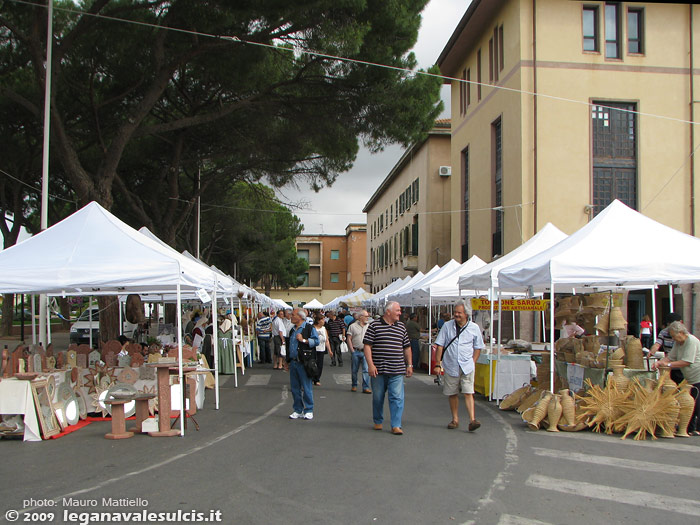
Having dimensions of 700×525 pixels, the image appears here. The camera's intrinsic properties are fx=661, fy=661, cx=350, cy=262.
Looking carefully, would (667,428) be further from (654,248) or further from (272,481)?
(272,481)

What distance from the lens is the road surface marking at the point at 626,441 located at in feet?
26.9

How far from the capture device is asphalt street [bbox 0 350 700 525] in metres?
5.43

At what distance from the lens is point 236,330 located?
1852cm

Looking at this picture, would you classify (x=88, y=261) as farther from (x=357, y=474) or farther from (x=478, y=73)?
(x=478, y=73)

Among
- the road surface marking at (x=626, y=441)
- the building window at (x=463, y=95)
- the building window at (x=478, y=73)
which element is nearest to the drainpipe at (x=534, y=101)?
the building window at (x=478, y=73)

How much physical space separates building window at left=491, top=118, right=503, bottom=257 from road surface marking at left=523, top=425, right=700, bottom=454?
60.2ft

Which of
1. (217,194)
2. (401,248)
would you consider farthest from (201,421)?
(401,248)

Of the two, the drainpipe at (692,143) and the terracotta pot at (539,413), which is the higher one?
the drainpipe at (692,143)

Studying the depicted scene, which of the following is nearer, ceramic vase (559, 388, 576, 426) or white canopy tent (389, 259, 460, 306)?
ceramic vase (559, 388, 576, 426)

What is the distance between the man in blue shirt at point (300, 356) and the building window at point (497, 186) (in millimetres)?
18195

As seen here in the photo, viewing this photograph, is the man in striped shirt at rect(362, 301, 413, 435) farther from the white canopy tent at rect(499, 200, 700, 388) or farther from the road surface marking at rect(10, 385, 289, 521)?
the white canopy tent at rect(499, 200, 700, 388)

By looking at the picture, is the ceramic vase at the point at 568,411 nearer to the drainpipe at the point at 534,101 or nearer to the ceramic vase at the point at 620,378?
the ceramic vase at the point at 620,378

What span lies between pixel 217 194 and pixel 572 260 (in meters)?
23.0

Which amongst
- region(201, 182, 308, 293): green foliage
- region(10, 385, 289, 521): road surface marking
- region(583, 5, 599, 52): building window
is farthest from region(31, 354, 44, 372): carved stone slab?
region(583, 5, 599, 52): building window
